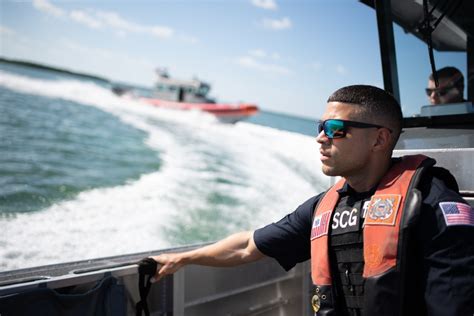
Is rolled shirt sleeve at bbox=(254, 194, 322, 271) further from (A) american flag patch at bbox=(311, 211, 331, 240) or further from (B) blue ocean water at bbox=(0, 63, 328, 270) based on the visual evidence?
(B) blue ocean water at bbox=(0, 63, 328, 270)

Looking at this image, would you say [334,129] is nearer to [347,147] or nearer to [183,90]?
[347,147]

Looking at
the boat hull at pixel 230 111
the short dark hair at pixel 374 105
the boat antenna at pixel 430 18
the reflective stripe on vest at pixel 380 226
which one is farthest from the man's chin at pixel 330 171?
the boat hull at pixel 230 111

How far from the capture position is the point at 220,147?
14633 mm

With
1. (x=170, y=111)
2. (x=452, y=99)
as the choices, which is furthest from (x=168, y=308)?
(x=170, y=111)

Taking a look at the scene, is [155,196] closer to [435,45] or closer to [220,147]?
[435,45]

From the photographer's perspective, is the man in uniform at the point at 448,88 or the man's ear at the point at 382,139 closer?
the man's ear at the point at 382,139

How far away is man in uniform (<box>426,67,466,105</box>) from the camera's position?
2.40 meters

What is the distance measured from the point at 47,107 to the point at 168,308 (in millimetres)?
18000

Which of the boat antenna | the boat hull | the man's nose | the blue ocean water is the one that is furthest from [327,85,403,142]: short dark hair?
the boat hull

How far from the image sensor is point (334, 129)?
4.97 feet

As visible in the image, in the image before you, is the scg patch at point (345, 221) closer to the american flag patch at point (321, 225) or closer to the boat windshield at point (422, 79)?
the american flag patch at point (321, 225)

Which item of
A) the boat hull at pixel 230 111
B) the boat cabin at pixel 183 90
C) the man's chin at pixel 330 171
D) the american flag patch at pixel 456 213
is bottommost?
the american flag patch at pixel 456 213

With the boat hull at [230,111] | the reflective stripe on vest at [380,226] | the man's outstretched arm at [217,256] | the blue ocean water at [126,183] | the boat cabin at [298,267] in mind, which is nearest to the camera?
the reflective stripe on vest at [380,226]

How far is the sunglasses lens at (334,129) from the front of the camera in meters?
1.51
